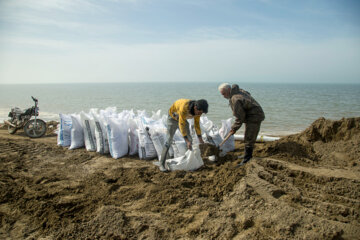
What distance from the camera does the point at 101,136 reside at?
15.0 ft

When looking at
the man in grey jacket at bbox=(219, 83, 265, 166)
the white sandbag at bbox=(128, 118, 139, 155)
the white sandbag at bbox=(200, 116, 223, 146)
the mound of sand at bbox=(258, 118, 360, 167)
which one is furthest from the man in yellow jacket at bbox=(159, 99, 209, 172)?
the mound of sand at bbox=(258, 118, 360, 167)

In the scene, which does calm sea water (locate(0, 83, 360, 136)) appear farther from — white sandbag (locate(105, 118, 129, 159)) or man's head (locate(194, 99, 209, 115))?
man's head (locate(194, 99, 209, 115))

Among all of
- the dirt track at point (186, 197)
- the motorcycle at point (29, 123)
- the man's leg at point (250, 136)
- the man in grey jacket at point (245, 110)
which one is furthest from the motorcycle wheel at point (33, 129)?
the man's leg at point (250, 136)

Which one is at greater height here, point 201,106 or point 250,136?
point 201,106

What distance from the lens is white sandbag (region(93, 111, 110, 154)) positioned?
4547mm

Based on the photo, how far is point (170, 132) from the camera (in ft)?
12.2

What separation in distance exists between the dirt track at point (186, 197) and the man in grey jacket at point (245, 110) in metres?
0.42

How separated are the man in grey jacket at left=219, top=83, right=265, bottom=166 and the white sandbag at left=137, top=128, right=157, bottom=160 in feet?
5.19

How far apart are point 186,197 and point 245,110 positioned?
1.81 metres

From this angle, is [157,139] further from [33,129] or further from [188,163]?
[33,129]

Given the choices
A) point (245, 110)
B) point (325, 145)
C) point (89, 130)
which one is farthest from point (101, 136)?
point (325, 145)

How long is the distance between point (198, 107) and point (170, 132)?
2.62 ft

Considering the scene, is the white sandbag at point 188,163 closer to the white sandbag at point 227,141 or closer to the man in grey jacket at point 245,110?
the man in grey jacket at point 245,110

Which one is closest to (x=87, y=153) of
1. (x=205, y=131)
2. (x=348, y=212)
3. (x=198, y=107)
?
(x=205, y=131)
